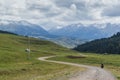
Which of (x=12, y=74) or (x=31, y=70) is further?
(x=31, y=70)

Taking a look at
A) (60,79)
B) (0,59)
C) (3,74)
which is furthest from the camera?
(0,59)

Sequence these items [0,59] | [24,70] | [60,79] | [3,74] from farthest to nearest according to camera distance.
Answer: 1. [0,59]
2. [24,70]
3. [3,74]
4. [60,79]

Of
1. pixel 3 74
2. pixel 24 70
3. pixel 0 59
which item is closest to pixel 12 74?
pixel 3 74

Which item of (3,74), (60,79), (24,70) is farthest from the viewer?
(24,70)

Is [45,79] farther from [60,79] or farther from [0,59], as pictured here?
[0,59]

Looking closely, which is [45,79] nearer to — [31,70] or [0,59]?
[31,70]

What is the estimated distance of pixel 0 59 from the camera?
11744 cm

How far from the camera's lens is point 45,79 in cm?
5491

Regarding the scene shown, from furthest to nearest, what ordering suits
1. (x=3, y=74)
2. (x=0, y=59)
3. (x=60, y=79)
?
1. (x=0, y=59)
2. (x=3, y=74)
3. (x=60, y=79)

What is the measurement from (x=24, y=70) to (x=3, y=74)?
11.0 metres

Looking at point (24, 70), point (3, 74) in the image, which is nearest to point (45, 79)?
point (3, 74)

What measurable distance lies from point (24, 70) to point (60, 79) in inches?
1137

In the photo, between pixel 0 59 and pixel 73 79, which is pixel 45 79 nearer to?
pixel 73 79

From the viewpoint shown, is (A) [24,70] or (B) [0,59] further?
(B) [0,59]
